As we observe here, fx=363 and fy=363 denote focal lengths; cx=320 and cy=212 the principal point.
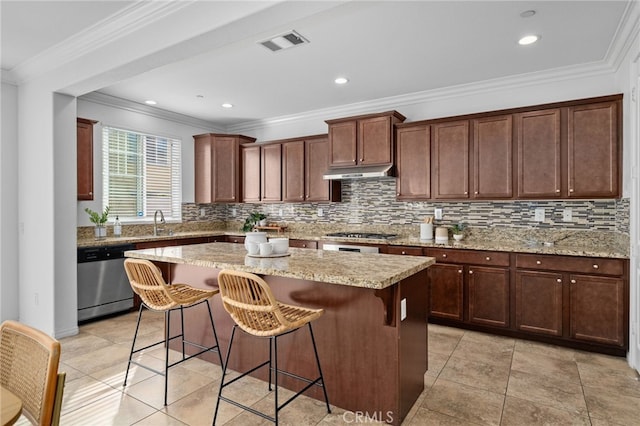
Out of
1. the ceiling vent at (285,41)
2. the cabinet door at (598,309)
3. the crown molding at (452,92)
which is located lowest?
the cabinet door at (598,309)

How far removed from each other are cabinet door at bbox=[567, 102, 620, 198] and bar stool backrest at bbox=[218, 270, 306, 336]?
3.08 m

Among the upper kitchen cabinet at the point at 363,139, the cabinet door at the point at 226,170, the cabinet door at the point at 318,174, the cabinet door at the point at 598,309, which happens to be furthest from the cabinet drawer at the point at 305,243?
the cabinet door at the point at 598,309

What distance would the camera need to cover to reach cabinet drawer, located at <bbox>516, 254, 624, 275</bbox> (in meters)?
3.09

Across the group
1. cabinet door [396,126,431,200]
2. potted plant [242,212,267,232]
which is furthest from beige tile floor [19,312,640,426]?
potted plant [242,212,267,232]

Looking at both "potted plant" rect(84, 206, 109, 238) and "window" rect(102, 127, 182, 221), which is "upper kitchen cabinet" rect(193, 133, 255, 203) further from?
"potted plant" rect(84, 206, 109, 238)

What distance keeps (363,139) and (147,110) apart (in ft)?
10.3

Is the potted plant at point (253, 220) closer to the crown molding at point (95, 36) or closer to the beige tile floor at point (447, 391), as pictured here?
the beige tile floor at point (447, 391)

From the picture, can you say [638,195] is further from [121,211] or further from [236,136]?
[121,211]

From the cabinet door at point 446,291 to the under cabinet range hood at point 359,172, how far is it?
1.29m

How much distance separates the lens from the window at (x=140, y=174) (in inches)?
192

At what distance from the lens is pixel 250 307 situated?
6.33 ft

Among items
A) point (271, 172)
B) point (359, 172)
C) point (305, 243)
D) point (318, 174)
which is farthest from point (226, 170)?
point (359, 172)

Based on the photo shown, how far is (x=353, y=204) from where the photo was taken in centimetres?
525

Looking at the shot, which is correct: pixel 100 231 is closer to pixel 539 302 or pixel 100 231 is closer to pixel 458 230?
pixel 458 230
